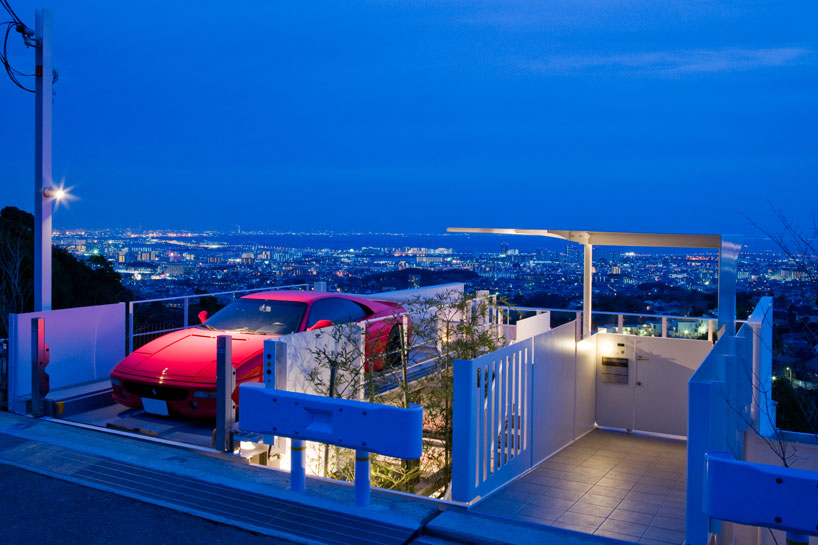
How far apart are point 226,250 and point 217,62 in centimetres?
1857

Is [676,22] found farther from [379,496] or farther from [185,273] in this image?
[379,496]

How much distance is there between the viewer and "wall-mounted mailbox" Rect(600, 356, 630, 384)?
9.74 m

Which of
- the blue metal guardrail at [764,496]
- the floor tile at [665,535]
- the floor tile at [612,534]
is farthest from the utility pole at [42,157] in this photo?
the blue metal guardrail at [764,496]

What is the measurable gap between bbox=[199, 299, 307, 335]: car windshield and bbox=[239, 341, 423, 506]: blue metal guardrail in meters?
3.16

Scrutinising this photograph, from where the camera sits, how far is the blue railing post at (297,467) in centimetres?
528

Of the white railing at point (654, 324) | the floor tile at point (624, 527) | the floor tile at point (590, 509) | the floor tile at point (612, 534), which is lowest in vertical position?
the floor tile at point (590, 509)

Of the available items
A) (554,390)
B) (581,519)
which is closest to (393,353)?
(554,390)

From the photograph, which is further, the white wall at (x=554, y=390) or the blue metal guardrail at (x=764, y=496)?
the white wall at (x=554, y=390)

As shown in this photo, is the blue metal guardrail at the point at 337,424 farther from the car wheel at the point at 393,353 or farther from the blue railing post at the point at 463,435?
the car wheel at the point at 393,353

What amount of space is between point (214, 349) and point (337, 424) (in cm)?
347

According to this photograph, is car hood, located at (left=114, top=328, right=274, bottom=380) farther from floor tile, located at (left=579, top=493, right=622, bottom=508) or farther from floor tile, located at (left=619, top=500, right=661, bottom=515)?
floor tile, located at (left=619, top=500, right=661, bottom=515)

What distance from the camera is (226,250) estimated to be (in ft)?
73.0

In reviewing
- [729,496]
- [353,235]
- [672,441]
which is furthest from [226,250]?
[729,496]

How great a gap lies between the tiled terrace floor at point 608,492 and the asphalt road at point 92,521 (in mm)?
1896
